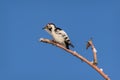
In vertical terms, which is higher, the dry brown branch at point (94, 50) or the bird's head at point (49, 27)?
the bird's head at point (49, 27)

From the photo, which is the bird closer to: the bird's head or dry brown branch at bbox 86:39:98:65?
the bird's head

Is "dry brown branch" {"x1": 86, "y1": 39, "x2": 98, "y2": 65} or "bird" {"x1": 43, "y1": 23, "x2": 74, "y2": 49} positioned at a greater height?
"bird" {"x1": 43, "y1": 23, "x2": 74, "y2": 49}

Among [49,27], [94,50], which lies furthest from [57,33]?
[94,50]

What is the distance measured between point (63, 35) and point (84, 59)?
775 mm

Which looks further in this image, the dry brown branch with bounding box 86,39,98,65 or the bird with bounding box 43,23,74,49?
the bird with bounding box 43,23,74,49

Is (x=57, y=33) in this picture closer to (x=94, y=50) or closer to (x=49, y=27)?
(x=49, y=27)

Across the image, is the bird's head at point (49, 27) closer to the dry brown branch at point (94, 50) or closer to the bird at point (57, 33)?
the bird at point (57, 33)

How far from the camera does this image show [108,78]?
3.81 ft

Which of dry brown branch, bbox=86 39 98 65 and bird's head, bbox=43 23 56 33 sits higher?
bird's head, bbox=43 23 56 33

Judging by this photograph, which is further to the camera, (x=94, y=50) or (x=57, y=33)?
(x=57, y=33)

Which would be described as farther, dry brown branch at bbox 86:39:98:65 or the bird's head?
the bird's head

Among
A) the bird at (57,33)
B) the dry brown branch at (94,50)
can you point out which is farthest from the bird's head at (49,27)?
the dry brown branch at (94,50)

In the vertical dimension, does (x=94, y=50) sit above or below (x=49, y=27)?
below

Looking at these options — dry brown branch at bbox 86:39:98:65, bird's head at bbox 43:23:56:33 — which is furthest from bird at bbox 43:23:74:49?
dry brown branch at bbox 86:39:98:65
